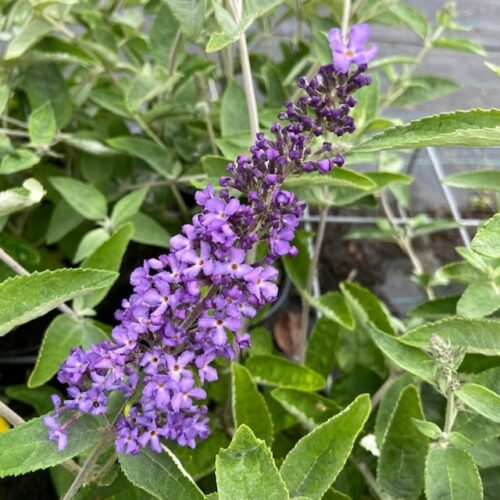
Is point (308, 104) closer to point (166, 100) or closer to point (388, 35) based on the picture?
point (166, 100)

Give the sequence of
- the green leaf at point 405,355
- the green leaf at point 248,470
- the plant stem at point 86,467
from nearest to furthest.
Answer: the green leaf at point 248,470, the plant stem at point 86,467, the green leaf at point 405,355

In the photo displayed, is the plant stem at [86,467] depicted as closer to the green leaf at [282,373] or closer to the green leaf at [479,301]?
the green leaf at [282,373]

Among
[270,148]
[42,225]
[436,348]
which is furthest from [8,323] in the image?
[42,225]

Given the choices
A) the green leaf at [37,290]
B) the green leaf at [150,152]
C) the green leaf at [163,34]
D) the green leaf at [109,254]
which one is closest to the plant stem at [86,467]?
the green leaf at [37,290]

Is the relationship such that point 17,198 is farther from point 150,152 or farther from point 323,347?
point 323,347

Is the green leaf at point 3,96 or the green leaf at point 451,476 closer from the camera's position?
the green leaf at point 451,476

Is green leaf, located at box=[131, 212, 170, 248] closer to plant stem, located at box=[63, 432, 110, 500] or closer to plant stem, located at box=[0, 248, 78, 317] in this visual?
plant stem, located at box=[0, 248, 78, 317]

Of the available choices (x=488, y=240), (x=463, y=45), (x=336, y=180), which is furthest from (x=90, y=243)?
(x=463, y=45)
